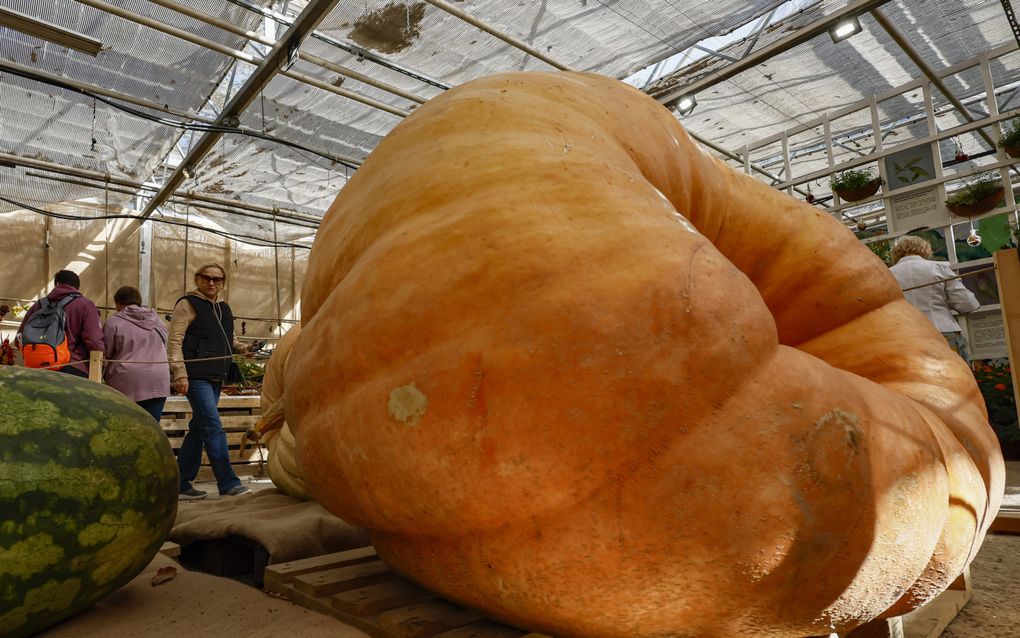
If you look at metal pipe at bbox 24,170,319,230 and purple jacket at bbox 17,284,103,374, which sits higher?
metal pipe at bbox 24,170,319,230

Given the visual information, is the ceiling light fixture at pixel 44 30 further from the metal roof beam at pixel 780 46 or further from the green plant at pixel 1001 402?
the green plant at pixel 1001 402

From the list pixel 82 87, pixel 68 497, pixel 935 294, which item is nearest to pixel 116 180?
pixel 82 87

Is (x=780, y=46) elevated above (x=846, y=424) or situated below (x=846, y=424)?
above

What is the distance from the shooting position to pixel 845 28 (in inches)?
261

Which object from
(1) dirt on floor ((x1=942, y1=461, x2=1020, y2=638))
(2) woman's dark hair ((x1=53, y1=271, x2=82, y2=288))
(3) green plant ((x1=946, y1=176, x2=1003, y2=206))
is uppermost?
(3) green plant ((x1=946, y1=176, x2=1003, y2=206))

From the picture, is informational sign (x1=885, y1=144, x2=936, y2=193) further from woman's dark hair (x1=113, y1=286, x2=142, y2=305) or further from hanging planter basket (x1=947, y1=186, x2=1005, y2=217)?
woman's dark hair (x1=113, y1=286, x2=142, y2=305)

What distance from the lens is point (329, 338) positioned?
1.16m

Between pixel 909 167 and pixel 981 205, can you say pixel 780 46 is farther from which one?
pixel 981 205

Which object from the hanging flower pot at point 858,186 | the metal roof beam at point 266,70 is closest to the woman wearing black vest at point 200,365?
the metal roof beam at point 266,70

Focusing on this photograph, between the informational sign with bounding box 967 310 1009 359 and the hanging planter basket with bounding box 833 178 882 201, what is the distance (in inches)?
70.2

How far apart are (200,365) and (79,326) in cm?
101

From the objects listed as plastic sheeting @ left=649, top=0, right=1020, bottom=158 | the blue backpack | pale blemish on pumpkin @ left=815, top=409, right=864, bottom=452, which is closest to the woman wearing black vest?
the blue backpack

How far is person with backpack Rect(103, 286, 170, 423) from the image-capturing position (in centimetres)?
461

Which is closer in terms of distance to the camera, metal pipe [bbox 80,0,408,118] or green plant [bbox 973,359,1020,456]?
green plant [bbox 973,359,1020,456]
